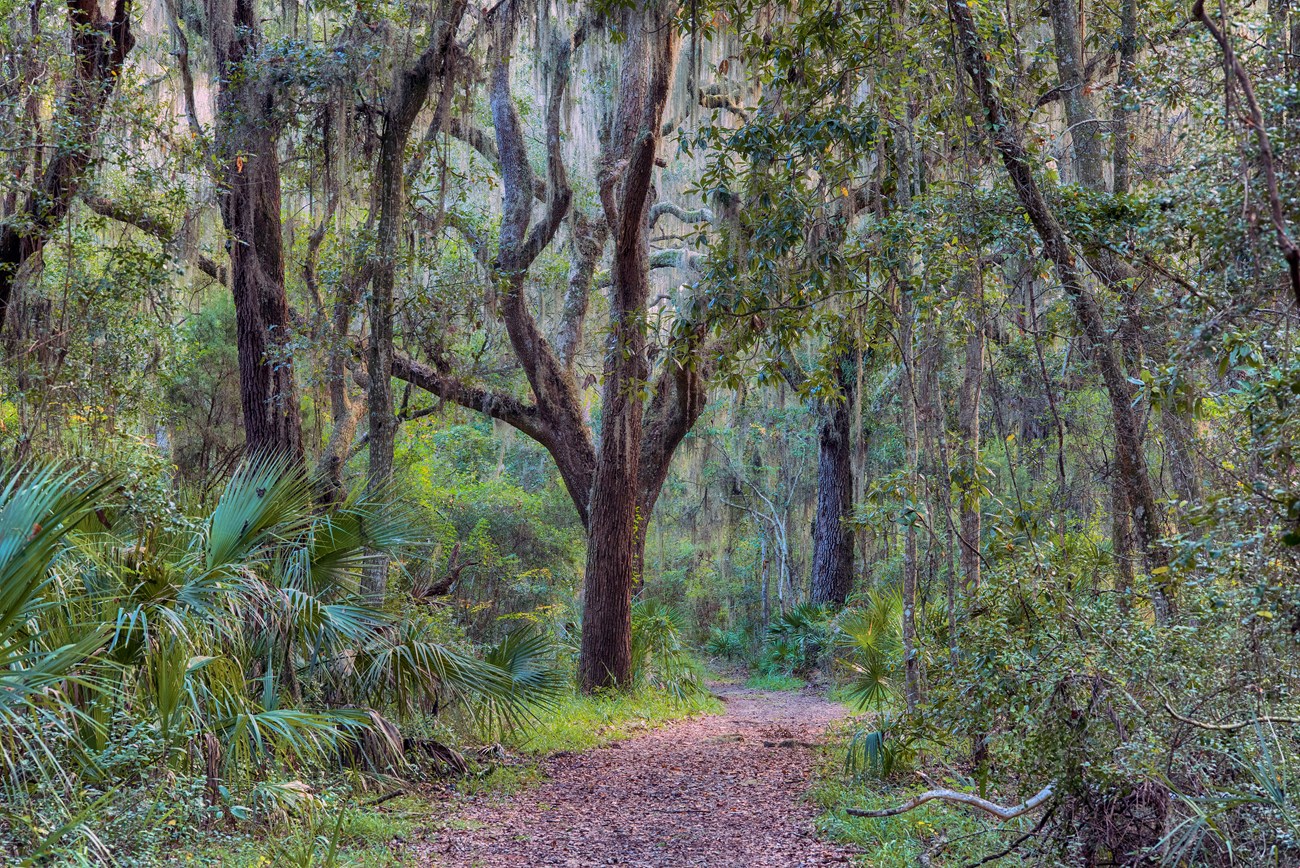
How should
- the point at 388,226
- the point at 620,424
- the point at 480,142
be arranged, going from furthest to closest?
the point at 480,142 → the point at 620,424 → the point at 388,226

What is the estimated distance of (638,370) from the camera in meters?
10.4

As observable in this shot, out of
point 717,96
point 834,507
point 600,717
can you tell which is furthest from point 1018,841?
point 834,507

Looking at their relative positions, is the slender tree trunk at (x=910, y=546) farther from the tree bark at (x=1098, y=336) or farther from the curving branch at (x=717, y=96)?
the curving branch at (x=717, y=96)

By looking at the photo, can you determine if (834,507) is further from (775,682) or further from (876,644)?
(876,644)

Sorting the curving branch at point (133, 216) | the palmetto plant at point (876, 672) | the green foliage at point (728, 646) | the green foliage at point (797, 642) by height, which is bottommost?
the green foliage at point (728, 646)

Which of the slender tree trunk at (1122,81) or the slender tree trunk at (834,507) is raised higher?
the slender tree trunk at (1122,81)

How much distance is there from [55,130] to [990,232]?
21.5ft

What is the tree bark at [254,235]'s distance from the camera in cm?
856

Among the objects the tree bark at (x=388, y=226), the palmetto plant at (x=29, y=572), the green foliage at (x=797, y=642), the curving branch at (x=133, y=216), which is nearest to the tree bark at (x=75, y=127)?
the curving branch at (x=133, y=216)

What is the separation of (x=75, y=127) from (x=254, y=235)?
205 centimetres

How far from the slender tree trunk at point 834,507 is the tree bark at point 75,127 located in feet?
35.6

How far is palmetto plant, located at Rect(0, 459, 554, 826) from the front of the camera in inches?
125

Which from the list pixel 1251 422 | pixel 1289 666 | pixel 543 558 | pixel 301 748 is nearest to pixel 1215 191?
pixel 1251 422

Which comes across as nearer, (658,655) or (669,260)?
(658,655)
